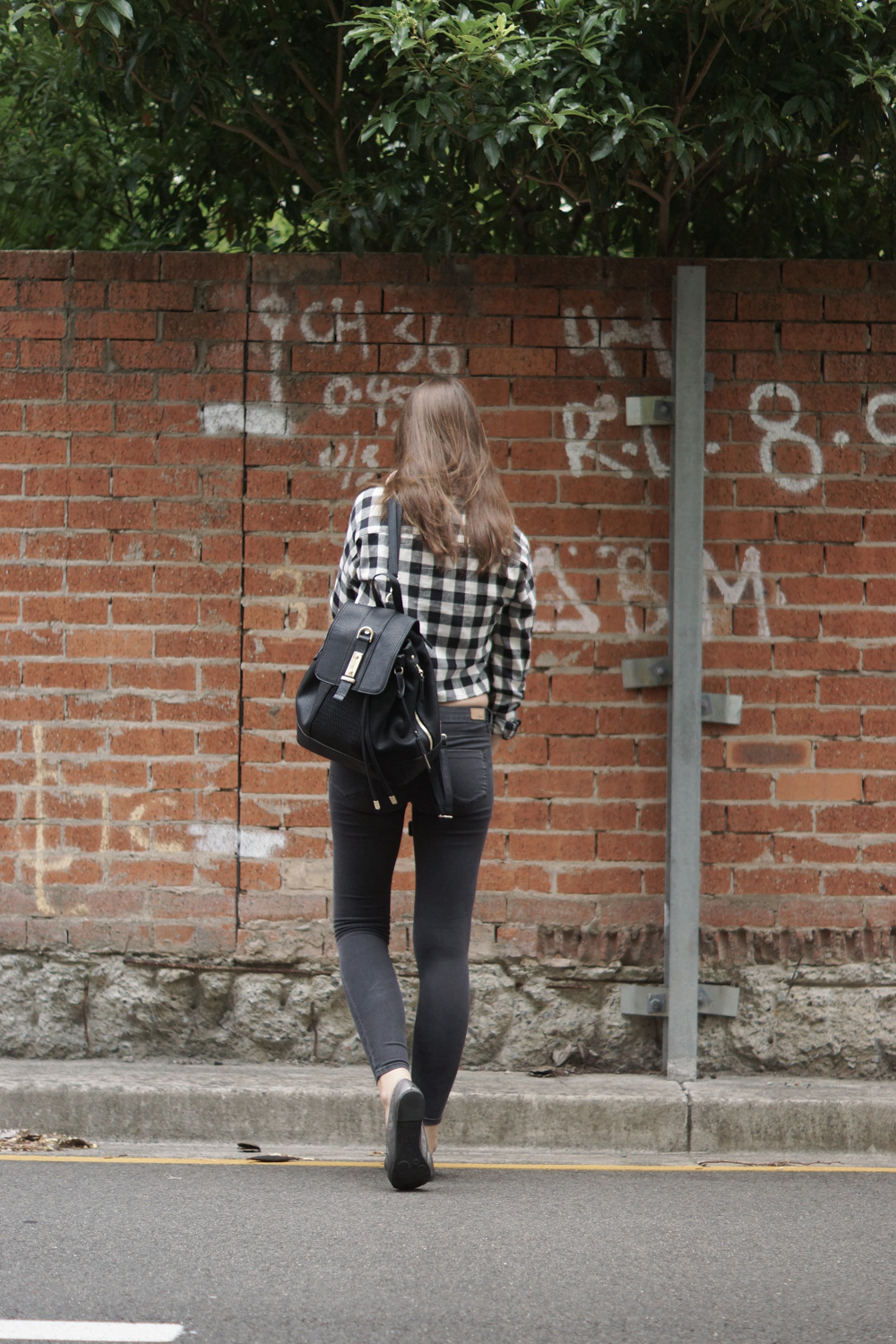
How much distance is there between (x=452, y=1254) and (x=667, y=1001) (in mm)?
1699

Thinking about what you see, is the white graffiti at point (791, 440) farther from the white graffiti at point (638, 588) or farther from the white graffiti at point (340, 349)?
the white graffiti at point (340, 349)

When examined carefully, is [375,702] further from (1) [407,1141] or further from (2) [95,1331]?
(2) [95,1331]

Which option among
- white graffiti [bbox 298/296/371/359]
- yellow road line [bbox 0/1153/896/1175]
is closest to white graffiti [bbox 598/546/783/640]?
white graffiti [bbox 298/296/371/359]

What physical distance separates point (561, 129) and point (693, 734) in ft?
6.23

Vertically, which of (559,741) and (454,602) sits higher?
(454,602)

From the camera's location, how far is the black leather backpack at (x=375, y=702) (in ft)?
10.8

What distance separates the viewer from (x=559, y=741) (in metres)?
4.75

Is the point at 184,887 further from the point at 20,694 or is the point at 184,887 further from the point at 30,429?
the point at 30,429

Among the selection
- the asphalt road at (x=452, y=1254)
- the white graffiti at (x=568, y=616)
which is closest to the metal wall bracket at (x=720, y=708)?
the white graffiti at (x=568, y=616)

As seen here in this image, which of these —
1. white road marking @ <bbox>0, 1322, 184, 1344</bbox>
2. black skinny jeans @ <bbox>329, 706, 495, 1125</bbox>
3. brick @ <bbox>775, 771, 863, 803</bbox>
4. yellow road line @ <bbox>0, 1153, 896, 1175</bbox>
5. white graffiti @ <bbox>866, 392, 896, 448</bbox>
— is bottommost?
yellow road line @ <bbox>0, 1153, 896, 1175</bbox>

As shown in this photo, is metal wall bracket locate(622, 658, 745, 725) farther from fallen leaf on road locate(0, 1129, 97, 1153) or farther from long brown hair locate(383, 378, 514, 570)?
fallen leaf on road locate(0, 1129, 97, 1153)

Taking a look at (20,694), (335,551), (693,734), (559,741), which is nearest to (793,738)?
(693,734)

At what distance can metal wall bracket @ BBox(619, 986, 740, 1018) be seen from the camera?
4.66 meters

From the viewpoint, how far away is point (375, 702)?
3.29 metres
